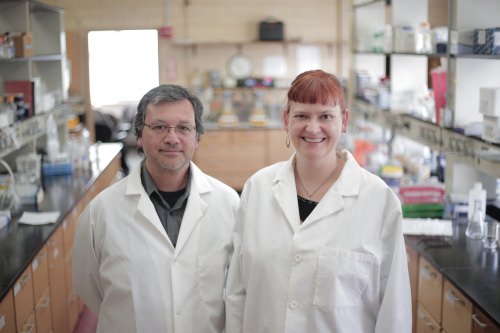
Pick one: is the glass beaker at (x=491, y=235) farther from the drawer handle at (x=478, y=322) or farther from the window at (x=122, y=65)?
the window at (x=122, y=65)

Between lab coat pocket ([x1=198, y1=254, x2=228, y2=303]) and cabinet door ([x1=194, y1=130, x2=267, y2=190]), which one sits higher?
lab coat pocket ([x1=198, y1=254, x2=228, y2=303])

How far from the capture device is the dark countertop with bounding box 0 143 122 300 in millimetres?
2938

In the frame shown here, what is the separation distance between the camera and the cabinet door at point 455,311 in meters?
2.57

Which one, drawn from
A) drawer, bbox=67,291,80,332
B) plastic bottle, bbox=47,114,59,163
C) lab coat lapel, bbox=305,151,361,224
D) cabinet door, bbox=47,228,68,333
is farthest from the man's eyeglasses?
plastic bottle, bbox=47,114,59,163

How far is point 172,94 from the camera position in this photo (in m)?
2.07

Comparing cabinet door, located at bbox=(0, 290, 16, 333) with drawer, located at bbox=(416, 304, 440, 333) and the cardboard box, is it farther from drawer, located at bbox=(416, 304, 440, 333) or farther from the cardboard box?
the cardboard box

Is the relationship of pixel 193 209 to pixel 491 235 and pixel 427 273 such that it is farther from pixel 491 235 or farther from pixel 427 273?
pixel 491 235

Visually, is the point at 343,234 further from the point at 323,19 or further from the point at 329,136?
the point at 323,19

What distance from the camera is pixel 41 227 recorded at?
3.66 meters

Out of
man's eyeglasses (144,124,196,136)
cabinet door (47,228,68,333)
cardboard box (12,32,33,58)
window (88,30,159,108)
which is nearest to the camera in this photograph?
man's eyeglasses (144,124,196,136)

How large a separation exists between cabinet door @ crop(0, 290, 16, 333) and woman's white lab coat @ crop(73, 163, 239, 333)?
62 cm

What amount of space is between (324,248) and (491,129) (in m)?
1.72

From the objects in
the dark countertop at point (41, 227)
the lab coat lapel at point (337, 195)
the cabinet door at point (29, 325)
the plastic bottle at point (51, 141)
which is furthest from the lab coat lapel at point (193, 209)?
the plastic bottle at point (51, 141)

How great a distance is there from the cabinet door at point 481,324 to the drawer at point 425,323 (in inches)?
17.9
